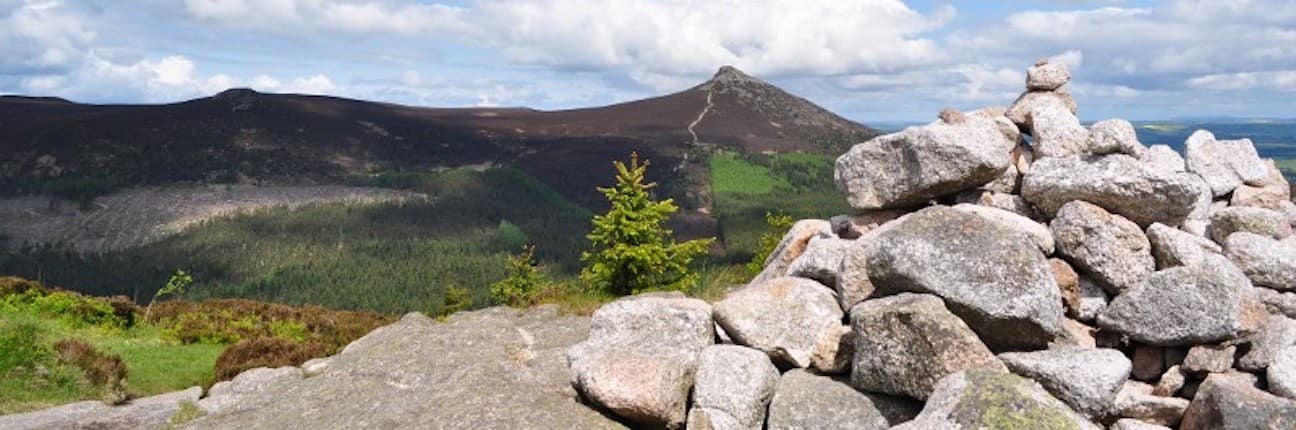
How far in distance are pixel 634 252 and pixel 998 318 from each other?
15.4 meters

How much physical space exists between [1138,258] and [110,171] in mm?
224453

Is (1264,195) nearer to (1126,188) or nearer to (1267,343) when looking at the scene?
(1126,188)

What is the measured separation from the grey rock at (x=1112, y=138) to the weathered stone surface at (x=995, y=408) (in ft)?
21.7

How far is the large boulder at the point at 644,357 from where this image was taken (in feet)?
44.8

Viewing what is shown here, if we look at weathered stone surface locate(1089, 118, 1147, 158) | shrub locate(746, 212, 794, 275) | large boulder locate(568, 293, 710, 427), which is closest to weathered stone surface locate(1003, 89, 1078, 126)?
weathered stone surface locate(1089, 118, 1147, 158)

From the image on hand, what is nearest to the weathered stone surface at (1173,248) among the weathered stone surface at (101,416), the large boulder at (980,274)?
the large boulder at (980,274)

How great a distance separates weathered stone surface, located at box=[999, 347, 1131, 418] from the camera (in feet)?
38.5

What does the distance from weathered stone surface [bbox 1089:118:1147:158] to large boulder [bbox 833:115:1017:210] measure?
1547 millimetres

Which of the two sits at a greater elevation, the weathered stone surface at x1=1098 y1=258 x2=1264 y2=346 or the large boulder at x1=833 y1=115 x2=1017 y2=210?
the large boulder at x1=833 y1=115 x2=1017 y2=210

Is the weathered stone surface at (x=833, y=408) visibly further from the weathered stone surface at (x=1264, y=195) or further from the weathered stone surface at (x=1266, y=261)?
the weathered stone surface at (x=1264, y=195)

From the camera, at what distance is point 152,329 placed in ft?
114

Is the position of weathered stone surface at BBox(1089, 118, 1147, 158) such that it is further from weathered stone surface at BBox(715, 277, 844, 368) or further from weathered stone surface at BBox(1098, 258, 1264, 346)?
weathered stone surface at BBox(715, 277, 844, 368)

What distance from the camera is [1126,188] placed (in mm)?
15125

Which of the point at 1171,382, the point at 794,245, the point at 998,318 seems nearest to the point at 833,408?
the point at 998,318
